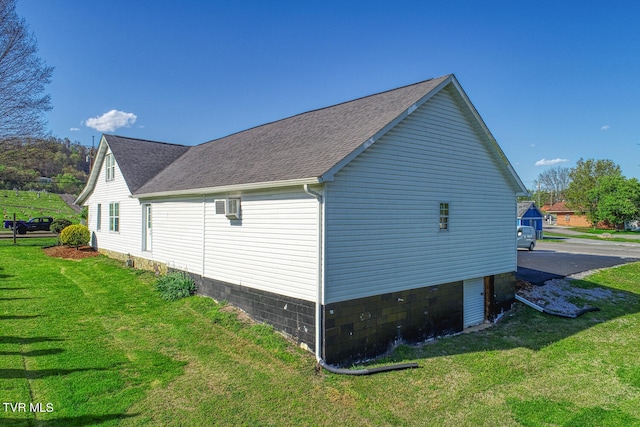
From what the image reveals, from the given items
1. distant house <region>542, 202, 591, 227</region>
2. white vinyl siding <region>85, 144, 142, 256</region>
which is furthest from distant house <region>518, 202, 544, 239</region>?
distant house <region>542, 202, 591, 227</region>

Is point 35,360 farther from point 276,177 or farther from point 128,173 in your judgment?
point 128,173

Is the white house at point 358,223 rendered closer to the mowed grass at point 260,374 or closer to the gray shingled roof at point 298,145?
the gray shingled roof at point 298,145

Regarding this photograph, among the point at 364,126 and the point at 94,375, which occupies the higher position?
the point at 364,126

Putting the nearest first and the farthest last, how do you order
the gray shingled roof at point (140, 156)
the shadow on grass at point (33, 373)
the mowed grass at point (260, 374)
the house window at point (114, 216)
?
1. the mowed grass at point (260, 374)
2. the shadow on grass at point (33, 373)
3. the gray shingled roof at point (140, 156)
4. the house window at point (114, 216)

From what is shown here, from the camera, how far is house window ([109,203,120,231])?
17.3 metres

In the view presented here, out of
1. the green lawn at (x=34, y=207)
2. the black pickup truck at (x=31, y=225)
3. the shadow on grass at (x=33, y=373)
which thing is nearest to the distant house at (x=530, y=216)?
the shadow on grass at (x=33, y=373)

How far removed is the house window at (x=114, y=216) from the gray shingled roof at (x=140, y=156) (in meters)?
1.98

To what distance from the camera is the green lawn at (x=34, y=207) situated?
43.8 metres

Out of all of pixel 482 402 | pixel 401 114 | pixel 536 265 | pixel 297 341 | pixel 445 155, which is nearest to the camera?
pixel 482 402

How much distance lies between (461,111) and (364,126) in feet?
11.2

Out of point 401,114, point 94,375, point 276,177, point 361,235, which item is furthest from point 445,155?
point 94,375

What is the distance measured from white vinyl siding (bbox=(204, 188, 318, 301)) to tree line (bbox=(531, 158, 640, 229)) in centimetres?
5557

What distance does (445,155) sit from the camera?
998cm

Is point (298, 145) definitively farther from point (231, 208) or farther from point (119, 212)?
point (119, 212)
